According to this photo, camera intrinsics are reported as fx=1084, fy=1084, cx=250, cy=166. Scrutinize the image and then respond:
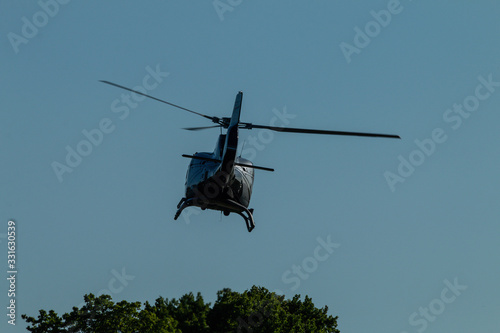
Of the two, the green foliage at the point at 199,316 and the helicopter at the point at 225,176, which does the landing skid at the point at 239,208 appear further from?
the green foliage at the point at 199,316

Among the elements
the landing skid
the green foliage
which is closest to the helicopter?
the landing skid

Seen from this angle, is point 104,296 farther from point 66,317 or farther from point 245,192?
point 245,192

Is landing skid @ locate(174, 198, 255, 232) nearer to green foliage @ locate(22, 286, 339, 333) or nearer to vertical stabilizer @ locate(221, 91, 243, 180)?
vertical stabilizer @ locate(221, 91, 243, 180)

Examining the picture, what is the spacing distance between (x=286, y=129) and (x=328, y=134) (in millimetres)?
2372

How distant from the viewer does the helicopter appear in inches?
2334

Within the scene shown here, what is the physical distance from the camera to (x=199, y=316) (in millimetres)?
114312

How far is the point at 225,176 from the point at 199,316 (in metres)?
54.9

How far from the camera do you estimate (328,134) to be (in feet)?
198

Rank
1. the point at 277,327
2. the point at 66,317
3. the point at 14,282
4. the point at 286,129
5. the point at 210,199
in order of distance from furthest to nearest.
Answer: the point at 277,327 → the point at 66,317 → the point at 14,282 → the point at 210,199 → the point at 286,129

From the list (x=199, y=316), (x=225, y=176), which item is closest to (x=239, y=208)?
(x=225, y=176)

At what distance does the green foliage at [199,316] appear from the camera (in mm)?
88438

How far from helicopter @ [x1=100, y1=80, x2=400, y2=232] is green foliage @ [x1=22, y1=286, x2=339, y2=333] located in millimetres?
23240

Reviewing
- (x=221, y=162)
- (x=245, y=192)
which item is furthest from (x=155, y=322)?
(x=221, y=162)

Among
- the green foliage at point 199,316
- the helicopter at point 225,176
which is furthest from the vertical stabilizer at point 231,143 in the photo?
the green foliage at point 199,316
